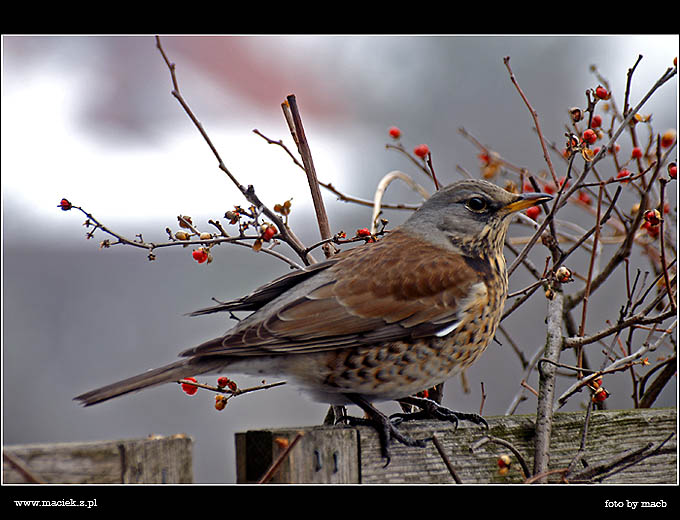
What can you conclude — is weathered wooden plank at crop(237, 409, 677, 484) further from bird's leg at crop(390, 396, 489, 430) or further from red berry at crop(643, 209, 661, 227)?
red berry at crop(643, 209, 661, 227)

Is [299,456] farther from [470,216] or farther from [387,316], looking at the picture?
[470,216]

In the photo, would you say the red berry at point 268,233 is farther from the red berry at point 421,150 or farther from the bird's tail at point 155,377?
the red berry at point 421,150

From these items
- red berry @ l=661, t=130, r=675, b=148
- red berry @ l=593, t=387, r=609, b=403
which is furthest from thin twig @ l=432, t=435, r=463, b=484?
red berry @ l=661, t=130, r=675, b=148

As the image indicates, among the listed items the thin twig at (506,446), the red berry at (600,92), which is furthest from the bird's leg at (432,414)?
the red berry at (600,92)

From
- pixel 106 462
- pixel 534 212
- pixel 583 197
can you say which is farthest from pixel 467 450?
pixel 583 197

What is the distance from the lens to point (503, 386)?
402 centimetres

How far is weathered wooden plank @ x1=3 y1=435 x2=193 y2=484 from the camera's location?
1396 mm

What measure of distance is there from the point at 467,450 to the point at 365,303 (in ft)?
1.71

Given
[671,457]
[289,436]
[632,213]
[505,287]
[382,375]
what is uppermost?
[632,213]

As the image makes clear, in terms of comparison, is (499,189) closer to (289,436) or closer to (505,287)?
(505,287)

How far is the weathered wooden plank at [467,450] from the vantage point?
5.47 feet

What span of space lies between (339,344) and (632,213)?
133cm

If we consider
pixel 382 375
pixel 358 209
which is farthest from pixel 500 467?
pixel 358 209
